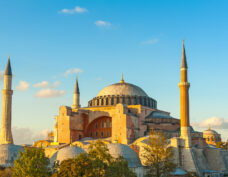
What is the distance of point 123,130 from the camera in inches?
1437

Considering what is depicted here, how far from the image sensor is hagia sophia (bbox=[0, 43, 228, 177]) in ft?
107

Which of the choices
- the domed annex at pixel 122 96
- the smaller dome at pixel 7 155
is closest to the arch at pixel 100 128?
the domed annex at pixel 122 96

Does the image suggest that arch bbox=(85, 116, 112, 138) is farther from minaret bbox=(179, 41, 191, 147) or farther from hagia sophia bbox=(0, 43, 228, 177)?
minaret bbox=(179, 41, 191, 147)

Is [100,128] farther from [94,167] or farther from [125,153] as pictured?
[94,167]

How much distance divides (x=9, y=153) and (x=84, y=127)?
11552 millimetres

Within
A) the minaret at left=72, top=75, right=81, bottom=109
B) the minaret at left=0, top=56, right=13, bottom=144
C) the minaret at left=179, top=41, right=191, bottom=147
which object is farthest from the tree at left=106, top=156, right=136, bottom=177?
the minaret at left=72, top=75, right=81, bottom=109

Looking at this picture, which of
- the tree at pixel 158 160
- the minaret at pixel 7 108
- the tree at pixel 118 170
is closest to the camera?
the tree at pixel 118 170

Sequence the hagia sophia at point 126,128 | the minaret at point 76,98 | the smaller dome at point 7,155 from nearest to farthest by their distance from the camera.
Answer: the smaller dome at point 7,155, the hagia sophia at point 126,128, the minaret at point 76,98

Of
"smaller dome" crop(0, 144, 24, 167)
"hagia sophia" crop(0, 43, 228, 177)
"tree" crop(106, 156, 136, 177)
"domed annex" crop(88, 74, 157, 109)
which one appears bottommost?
"tree" crop(106, 156, 136, 177)

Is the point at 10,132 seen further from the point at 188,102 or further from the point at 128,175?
the point at 128,175

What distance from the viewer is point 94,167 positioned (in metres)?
19.8

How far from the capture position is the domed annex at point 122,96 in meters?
42.5

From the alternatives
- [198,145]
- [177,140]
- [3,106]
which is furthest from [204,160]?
[3,106]

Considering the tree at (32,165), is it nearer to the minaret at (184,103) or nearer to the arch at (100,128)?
the minaret at (184,103)
